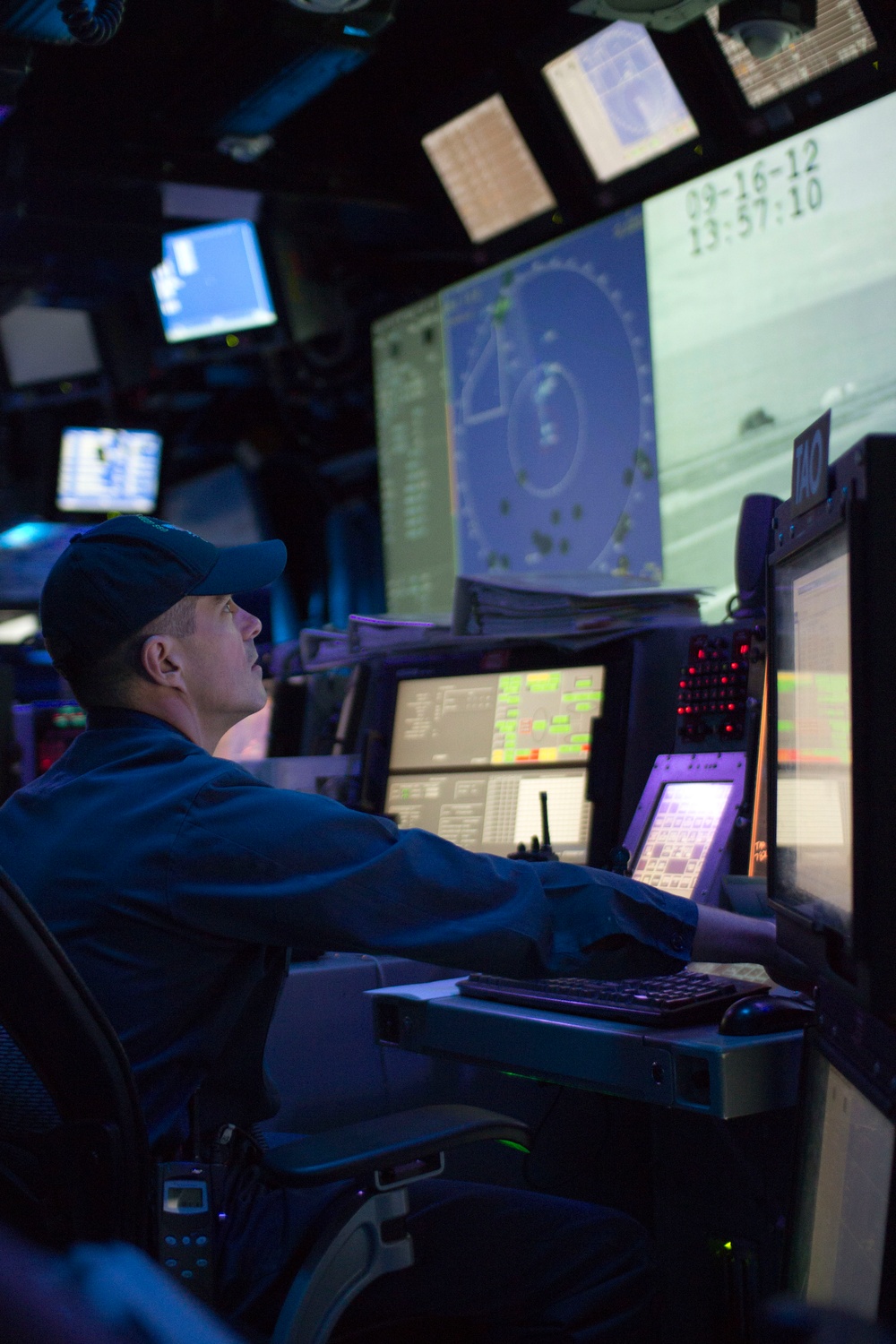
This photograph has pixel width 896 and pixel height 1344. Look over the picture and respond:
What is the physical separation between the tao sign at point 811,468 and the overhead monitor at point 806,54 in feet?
7.75

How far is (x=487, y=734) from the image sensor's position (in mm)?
2336

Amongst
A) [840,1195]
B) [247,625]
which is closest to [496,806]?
[247,625]

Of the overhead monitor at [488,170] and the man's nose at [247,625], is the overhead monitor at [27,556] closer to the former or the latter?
the overhead monitor at [488,170]

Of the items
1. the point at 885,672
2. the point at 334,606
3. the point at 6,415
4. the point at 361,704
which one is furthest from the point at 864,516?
the point at 6,415

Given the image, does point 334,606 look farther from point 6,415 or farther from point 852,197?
point 852,197

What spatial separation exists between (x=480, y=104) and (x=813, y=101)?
127 centimetres

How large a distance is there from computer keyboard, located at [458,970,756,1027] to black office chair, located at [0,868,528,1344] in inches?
12.2

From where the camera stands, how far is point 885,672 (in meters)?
0.89

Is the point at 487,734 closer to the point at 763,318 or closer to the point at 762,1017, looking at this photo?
the point at 762,1017

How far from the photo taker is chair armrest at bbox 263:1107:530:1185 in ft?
3.66

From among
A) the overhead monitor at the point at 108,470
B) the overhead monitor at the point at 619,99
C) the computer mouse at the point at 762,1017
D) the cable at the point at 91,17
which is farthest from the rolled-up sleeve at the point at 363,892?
the overhead monitor at the point at 108,470

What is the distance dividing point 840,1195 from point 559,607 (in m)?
1.28

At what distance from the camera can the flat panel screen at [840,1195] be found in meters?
0.94

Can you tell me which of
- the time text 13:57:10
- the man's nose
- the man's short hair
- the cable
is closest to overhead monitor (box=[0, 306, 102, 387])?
the cable
